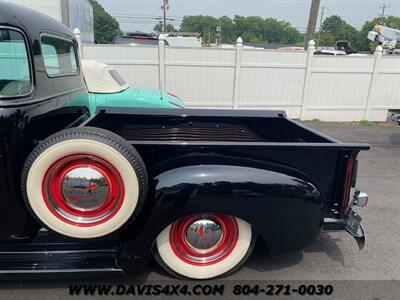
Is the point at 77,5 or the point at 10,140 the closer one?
the point at 10,140

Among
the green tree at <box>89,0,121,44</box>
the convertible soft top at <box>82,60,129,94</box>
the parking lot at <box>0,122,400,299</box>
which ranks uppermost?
the green tree at <box>89,0,121,44</box>

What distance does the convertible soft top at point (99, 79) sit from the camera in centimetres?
560

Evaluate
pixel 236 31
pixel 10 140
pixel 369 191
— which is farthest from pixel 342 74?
pixel 236 31

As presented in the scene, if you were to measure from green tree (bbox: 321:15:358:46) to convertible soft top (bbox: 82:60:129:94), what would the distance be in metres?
82.3

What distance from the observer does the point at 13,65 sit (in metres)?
2.14

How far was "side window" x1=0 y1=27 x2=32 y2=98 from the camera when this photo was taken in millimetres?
2066

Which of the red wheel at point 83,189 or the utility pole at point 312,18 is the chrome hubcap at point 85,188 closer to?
the red wheel at point 83,189

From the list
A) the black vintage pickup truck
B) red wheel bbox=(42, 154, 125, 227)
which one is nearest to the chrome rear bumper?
the black vintage pickup truck

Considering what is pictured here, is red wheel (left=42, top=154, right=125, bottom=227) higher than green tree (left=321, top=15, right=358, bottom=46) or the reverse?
the reverse

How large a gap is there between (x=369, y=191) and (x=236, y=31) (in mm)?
102220

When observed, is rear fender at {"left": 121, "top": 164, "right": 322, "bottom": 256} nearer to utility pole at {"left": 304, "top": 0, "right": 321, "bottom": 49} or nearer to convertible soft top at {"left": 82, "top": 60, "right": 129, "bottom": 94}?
convertible soft top at {"left": 82, "top": 60, "right": 129, "bottom": 94}

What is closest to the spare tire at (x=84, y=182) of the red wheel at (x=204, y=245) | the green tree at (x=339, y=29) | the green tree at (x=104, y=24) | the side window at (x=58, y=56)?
the red wheel at (x=204, y=245)

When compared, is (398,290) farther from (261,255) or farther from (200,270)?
(200,270)

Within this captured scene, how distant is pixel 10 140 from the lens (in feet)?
6.45
